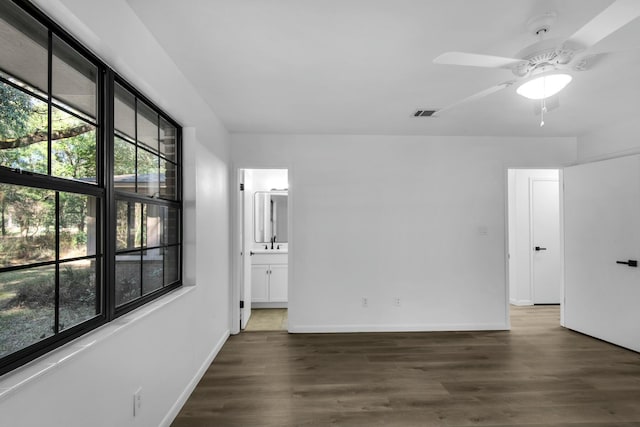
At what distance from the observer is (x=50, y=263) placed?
1229mm

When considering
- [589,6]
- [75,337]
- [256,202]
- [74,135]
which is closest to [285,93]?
[74,135]

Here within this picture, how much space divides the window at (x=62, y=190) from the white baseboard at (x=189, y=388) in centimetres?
80

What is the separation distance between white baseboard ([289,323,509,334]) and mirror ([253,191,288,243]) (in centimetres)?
180

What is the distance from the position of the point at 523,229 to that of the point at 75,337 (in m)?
5.66

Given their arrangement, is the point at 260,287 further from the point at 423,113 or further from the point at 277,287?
the point at 423,113

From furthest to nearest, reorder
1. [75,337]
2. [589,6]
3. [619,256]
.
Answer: [619,256], [589,6], [75,337]

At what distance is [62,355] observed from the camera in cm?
120

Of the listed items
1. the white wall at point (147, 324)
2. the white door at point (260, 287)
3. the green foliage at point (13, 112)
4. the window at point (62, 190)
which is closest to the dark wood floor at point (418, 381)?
the white wall at point (147, 324)

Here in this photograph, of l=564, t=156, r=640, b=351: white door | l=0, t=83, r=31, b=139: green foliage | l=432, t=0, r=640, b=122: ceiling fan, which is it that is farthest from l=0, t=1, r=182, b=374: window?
l=564, t=156, r=640, b=351: white door

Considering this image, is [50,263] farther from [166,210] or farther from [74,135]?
[166,210]

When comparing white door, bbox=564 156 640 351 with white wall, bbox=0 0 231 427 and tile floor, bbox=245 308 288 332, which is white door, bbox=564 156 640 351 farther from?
white wall, bbox=0 0 231 427

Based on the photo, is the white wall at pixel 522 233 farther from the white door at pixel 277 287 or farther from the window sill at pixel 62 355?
the window sill at pixel 62 355

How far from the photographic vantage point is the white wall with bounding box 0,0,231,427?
115 cm

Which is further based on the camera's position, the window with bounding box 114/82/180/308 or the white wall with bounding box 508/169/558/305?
the white wall with bounding box 508/169/558/305
